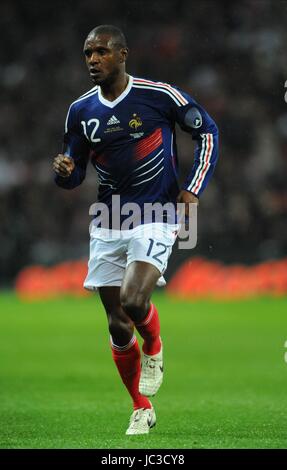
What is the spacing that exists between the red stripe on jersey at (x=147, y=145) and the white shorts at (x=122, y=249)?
464 millimetres

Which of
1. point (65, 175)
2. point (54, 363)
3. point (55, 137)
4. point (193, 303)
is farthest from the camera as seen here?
point (55, 137)

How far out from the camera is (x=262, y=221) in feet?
60.7

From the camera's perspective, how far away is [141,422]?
653 cm

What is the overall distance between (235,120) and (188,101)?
42.4 feet

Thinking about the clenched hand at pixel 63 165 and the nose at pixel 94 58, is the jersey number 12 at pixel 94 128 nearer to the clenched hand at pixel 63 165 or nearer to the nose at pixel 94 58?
the clenched hand at pixel 63 165

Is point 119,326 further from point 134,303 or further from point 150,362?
point 134,303

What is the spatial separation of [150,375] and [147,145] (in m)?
1.46

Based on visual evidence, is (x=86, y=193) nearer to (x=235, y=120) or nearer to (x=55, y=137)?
(x=55, y=137)

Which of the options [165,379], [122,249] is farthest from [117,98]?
[165,379]

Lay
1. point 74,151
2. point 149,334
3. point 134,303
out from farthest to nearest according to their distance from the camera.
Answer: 1. point 74,151
2. point 149,334
3. point 134,303

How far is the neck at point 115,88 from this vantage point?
265 inches

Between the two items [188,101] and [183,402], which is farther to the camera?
[183,402]
